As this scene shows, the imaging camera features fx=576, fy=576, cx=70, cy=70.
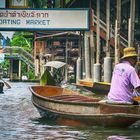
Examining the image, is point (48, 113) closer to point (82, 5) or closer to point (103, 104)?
point (103, 104)

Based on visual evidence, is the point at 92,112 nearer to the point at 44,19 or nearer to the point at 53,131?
the point at 53,131

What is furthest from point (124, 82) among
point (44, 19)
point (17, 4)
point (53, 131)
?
point (17, 4)

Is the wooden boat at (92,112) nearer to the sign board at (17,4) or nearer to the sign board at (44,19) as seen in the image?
the sign board at (44,19)

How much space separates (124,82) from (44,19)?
1670cm

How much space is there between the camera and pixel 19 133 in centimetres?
1355

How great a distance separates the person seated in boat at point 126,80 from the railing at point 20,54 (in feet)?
186

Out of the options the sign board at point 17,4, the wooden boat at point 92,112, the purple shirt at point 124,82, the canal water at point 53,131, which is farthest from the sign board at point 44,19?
the purple shirt at point 124,82

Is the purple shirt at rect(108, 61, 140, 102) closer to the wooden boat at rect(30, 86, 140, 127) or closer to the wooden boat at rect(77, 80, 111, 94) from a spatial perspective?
the wooden boat at rect(30, 86, 140, 127)

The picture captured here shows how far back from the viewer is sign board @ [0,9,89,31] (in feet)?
95.6

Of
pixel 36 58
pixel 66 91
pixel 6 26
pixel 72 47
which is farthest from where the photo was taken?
pixel 36 58

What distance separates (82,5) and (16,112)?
21732 mm

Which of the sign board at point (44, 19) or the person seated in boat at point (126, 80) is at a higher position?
the sign board at point (44, 19)

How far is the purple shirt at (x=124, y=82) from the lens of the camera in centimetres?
1295

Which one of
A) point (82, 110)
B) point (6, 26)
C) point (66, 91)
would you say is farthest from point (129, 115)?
point (6, 26)
